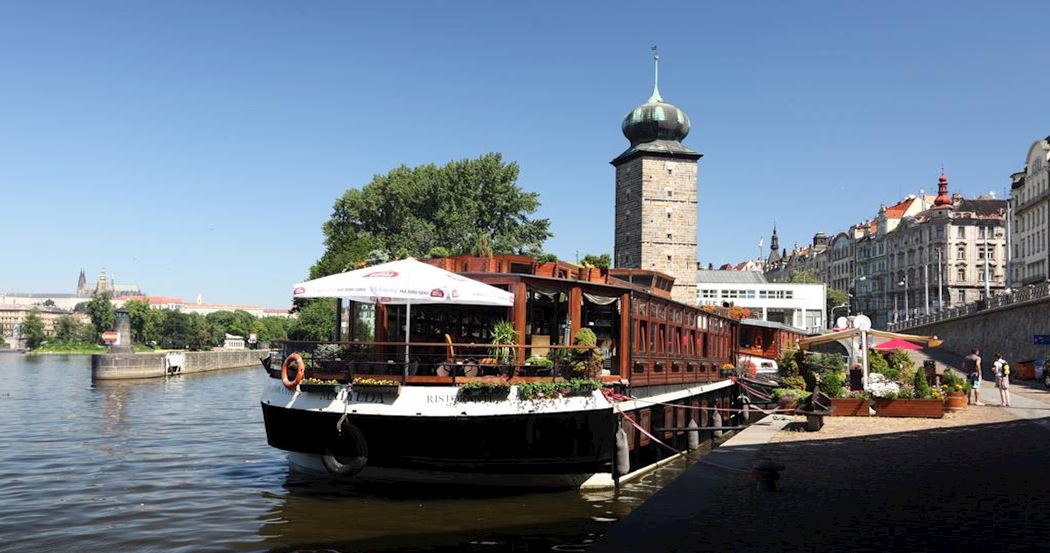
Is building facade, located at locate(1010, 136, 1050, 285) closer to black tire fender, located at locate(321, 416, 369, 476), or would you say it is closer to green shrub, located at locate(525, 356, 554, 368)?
green shrub, located at locate(525, 356, 554, 368)

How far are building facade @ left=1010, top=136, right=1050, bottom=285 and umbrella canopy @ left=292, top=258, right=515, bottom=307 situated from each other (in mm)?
74713

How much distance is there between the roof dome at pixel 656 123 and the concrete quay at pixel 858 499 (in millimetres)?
66652

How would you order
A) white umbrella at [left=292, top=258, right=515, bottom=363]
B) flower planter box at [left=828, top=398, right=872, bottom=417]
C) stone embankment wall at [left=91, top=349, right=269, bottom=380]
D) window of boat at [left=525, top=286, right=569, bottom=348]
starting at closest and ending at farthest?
white umbrella at [left=292, top=258, right=515, bottom=363] → window of boat at [left=525, top=286, right=569, bottom=348] → flower planter box at [left=828, top=398, right=872, bottom=417] → stone embankment wall at [left=91, top=349, right=269, bottom=380]

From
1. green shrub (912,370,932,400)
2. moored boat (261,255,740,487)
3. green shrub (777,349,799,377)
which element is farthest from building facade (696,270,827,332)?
moored boat (261,255,740,487)

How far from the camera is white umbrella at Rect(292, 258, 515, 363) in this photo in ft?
48.1

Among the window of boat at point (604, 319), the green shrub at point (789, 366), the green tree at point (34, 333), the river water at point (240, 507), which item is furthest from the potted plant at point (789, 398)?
the green tree at point (34, 333)

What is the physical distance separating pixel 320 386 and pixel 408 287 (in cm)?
226

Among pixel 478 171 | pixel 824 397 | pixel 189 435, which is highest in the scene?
pixel 478 171

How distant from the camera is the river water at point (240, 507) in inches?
495

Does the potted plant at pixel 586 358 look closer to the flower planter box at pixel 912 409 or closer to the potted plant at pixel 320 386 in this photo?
the potted plant at pixel 320 386

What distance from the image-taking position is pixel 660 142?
82188 mm

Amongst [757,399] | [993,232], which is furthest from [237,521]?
[993,232]

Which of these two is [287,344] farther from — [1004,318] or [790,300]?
[790,300]

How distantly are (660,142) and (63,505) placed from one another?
7177 cm
